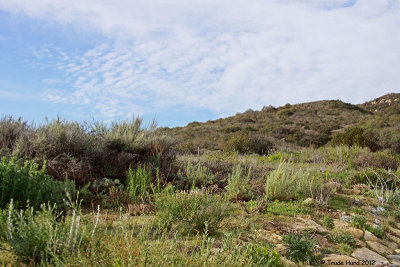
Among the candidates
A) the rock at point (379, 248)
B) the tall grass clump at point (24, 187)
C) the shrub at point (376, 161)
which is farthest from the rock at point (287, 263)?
the shrub at point (376, 161)

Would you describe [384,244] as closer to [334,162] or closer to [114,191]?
[114,191]

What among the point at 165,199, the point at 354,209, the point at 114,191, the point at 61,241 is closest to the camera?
the point at 61,241

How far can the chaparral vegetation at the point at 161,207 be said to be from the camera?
2.75m

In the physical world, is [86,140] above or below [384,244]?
above

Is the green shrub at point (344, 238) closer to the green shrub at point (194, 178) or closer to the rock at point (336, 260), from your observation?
the rock at point (336, 260)

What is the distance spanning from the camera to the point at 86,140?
7242mm

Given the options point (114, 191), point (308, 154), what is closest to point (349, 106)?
point (308, 154)

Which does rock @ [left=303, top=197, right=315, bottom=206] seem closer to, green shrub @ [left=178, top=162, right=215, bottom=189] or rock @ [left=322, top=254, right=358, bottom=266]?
green shrub @ [left=178, top=162, right=215, bottom=189]

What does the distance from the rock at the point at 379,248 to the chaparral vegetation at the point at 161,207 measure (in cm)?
2

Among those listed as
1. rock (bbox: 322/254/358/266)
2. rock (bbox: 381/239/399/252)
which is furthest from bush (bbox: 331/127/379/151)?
rock (bbox: 322/254/358/266)

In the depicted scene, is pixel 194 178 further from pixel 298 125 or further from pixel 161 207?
pixel 298 125

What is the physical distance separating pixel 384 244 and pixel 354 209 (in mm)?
1325

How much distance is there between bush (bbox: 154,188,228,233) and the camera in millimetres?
4016

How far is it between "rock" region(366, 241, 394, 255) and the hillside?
10932 mm
